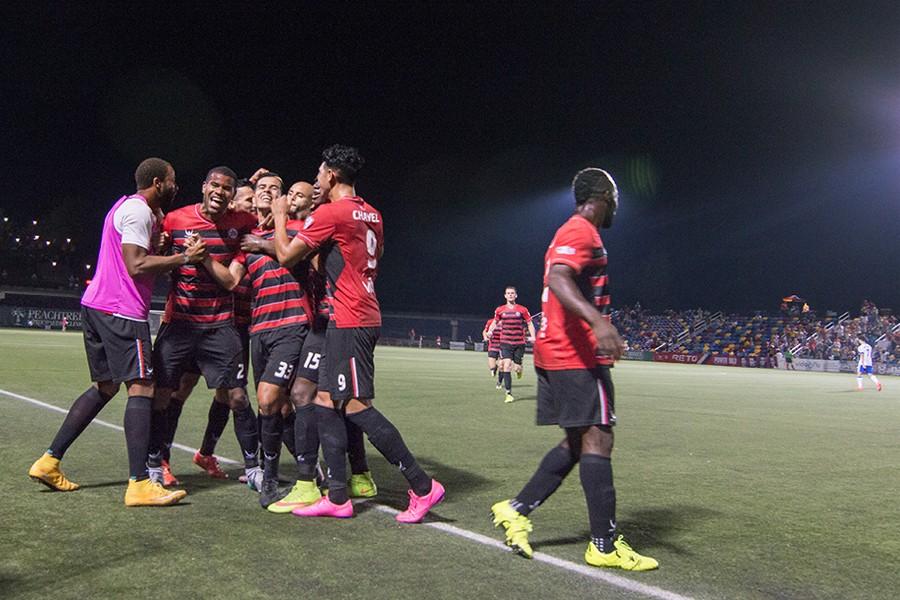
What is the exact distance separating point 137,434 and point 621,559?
3.02 metres

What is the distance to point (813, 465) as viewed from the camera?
24.6 feet

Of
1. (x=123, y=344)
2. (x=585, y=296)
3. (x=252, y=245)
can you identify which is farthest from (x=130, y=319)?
(x=585, y=296)

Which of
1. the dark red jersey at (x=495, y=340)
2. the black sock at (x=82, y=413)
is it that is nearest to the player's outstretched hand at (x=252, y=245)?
the black sock at (x=82, y=413)

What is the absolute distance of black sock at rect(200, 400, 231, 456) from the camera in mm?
5719

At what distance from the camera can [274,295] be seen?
199 inches

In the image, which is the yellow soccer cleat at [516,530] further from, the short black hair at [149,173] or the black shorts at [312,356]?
the short black hair at [149,173]

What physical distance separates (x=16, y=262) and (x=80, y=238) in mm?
6079

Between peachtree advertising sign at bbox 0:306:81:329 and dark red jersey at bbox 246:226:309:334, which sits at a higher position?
dark red jersey at bbox 246:226:309:334

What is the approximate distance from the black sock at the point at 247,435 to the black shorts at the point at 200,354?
0.95ft

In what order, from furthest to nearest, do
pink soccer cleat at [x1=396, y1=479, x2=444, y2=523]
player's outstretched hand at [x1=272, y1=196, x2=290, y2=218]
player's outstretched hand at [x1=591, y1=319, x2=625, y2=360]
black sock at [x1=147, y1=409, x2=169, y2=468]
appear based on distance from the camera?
black sock at [x1=147, y1=409, x2=169, y2=468] < player's outstretched hand at [x1=272, y1=196, x2=290, y2=218] < pink soccer cleat at [x1=396, y1=479, x2=444, y2=523] < player's outstretched hand at [x1=591, y1=319, x2=625, y2=360]

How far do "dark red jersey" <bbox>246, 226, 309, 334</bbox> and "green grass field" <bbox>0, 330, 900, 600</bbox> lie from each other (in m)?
1.21

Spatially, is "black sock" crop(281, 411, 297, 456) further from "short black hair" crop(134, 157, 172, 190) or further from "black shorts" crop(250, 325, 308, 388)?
"short black hair" crop(134, 157, 172, 190)

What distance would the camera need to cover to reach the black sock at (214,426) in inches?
225

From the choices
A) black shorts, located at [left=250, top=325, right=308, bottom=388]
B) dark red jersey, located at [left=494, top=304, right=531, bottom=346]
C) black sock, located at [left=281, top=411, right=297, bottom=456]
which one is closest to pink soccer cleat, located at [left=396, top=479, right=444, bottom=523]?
black shorts, located at [left=250, top=325, right=308, bottom=388]
